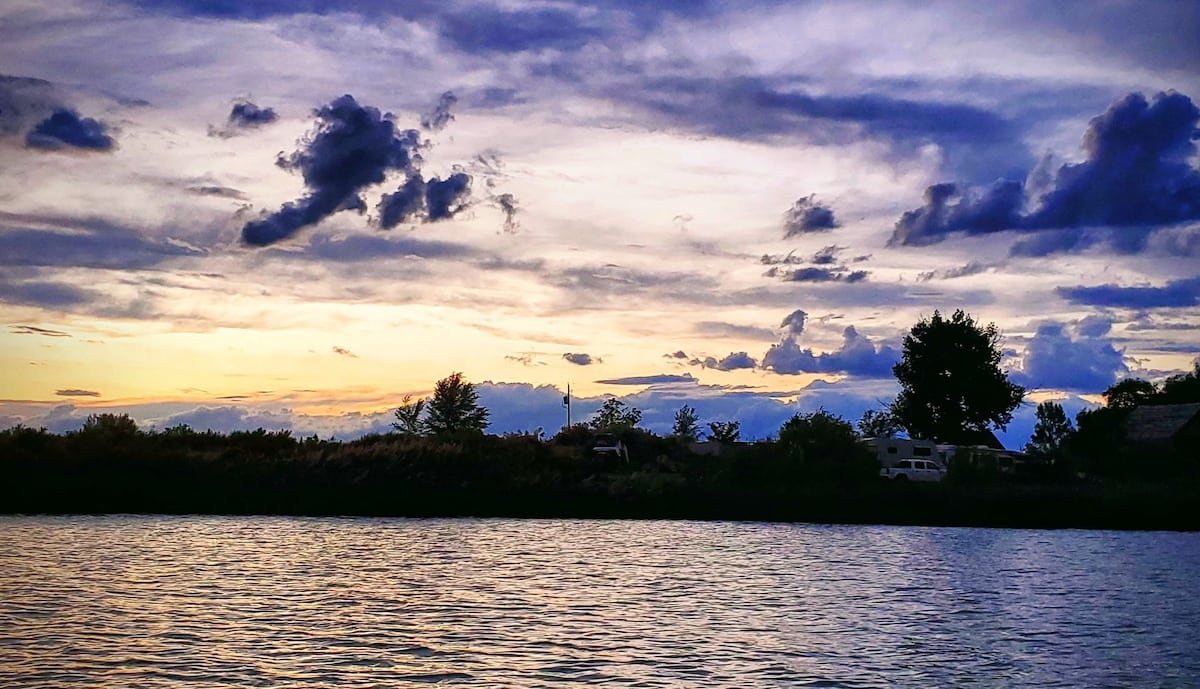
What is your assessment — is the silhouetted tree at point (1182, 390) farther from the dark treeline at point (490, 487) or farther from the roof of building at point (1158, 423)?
the dark treeline at point (490, 487)

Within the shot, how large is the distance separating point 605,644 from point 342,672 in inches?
313

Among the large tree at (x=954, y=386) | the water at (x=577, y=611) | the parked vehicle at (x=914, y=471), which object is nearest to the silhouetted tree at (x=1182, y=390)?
the large tree at (x=954, y=386)

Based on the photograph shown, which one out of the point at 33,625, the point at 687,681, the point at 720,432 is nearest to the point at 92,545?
the point at 33,625

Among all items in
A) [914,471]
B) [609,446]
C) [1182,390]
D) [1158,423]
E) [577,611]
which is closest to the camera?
[577,611]

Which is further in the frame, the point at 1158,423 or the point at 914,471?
the point at 1158,423

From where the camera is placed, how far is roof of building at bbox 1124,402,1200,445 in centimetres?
13525

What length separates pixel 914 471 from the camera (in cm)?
11156

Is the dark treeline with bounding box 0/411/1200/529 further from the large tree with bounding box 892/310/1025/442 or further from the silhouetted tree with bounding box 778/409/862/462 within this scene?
the large tree with bounding box 892/310/1025/442

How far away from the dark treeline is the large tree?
Answer: 60.3 meters

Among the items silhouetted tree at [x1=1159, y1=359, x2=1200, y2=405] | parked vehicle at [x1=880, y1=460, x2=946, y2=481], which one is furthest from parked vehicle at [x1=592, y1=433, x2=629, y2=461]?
silhouetted tree at [x1=1159, y1=359, x2=1200, y2=405]

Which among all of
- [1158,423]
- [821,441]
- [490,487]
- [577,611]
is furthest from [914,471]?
[577,611]

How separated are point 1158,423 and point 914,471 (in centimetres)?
4681

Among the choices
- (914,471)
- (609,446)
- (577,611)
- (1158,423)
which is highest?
(1158,423)

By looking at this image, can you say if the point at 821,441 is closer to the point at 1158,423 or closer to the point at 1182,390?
the point at 1158,423
